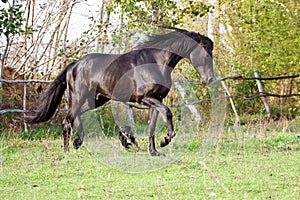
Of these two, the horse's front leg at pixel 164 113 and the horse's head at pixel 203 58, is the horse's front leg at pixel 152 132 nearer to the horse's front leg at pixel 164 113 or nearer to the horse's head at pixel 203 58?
the horse's front leg at pixel 164 113

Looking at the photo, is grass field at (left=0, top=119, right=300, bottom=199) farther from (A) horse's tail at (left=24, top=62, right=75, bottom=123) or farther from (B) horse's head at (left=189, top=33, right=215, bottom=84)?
(B) horse's head at (left=189, top=33, right=215, bottom=84)

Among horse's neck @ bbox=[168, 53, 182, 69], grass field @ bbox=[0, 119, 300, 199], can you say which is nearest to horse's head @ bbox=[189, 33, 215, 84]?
horse's neck @ bbox=[168, 53, 182, 69]

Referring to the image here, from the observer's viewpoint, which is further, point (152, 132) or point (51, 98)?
point (51, 98)

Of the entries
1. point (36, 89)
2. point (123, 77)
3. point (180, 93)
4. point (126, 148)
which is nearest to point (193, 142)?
Result: point (126, 148)

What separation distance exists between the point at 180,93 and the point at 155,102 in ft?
29.1

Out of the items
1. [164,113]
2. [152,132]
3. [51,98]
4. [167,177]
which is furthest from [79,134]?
[167,177]

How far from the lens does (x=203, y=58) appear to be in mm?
6406

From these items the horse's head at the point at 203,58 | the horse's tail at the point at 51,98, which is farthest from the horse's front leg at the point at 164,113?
the horse's tail at the point at 51,98

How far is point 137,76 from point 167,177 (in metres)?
1.86

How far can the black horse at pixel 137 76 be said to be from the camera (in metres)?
6.46

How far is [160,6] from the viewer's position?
1299 cm

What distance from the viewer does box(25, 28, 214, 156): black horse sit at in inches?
254

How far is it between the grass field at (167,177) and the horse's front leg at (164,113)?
296mm

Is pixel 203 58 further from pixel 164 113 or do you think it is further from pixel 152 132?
pixel 152 132
